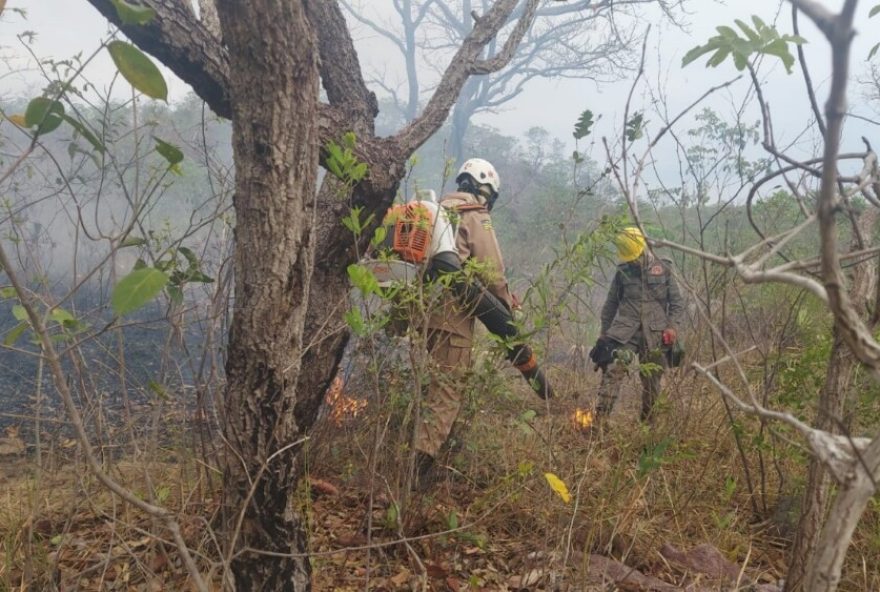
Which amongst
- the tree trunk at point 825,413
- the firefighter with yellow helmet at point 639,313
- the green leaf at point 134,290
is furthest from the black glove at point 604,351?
the green leaf at point 134,290

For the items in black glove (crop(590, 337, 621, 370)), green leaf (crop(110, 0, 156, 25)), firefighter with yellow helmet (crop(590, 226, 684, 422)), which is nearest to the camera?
green leaf (crop(110, 0, 156, 25))

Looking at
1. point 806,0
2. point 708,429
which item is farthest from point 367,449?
point 806,0

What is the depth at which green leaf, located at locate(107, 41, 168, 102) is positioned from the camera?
0.83 meters

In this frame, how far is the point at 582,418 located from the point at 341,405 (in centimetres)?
120

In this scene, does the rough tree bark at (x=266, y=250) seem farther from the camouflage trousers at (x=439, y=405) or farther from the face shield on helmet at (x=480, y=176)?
→ the face shield on helmet at (x=480, y=176)

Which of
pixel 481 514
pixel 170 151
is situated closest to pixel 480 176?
pixel 481 514

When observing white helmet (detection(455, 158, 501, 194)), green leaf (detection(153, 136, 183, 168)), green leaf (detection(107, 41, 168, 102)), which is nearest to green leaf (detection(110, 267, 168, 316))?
green leaf (detection(107, 41, 168, 102))

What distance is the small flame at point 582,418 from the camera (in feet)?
8.86

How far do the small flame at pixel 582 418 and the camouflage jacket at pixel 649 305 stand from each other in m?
1.21

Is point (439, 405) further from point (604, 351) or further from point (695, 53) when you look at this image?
point (604, 351)

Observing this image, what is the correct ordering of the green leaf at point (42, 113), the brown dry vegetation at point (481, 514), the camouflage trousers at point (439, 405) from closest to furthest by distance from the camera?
the green leaf at point (42, 113) → the brown dry vegetation at point (481, 514) → the camouflage trousers at point (439, 405)

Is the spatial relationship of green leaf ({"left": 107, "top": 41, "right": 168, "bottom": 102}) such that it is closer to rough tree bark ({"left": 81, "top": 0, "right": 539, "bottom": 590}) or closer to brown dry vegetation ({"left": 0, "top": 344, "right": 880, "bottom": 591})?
rough tree bark ({"left": 81, "top": 0, "right": 539, "bottom": 590})

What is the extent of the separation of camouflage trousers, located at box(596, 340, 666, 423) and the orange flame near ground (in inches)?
46.8

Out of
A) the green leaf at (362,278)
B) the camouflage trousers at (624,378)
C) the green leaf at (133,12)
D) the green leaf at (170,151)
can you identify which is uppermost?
the green leaf at (133,12)
